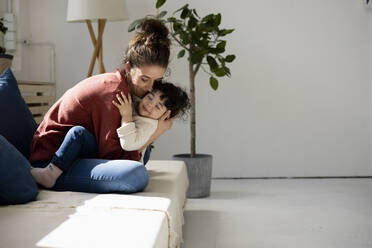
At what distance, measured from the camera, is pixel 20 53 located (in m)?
3.69

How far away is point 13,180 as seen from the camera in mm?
1497

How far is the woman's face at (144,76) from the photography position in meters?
1.93

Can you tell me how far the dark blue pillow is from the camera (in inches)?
74.2

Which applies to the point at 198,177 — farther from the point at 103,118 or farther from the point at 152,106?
the point at 103,118

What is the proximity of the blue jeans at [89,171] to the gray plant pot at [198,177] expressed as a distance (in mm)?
1439

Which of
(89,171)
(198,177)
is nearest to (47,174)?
(89,171)

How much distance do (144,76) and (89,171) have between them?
48 cm

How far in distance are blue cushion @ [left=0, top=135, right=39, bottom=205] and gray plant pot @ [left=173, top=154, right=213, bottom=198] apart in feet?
5.64

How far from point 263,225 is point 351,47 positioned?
2.13 meters

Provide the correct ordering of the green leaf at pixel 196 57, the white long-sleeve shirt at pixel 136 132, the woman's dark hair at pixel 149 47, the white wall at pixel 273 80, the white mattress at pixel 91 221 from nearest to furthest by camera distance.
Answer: the white mattress at pixel 91 221
the white long-sleeve shirt at pixel 136 132
the woman's dark hair at pixel 149 47
the green leaf at pixel 196 57
the white wall at pixel 273 80

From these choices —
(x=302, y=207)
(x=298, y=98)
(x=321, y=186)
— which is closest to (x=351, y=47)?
(x=298, y=98)

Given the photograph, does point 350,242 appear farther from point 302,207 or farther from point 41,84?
point 41,84

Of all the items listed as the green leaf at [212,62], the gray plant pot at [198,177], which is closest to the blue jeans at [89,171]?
the gray plant pot at [198,177]

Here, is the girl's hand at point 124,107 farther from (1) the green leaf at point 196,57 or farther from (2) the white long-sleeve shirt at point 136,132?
(1) the green leaf at point 196,57
